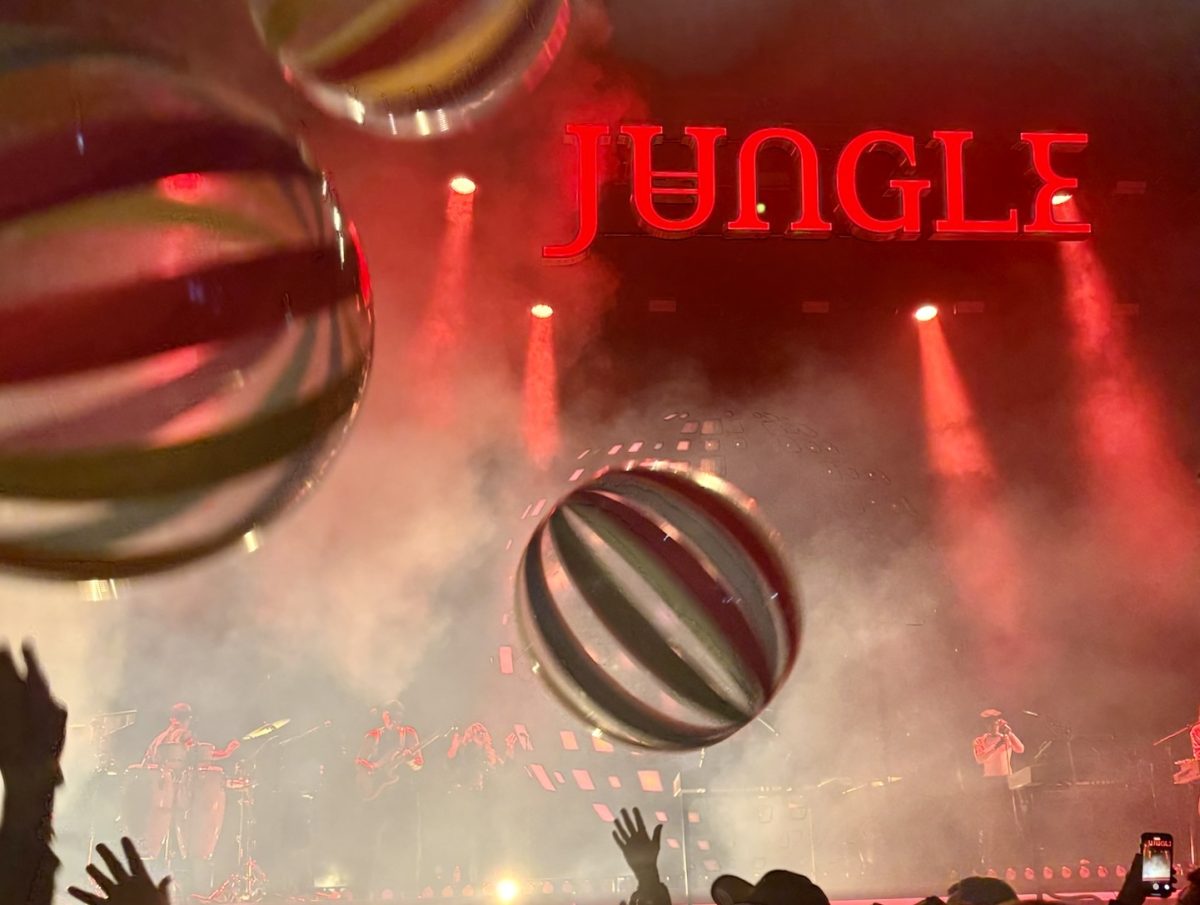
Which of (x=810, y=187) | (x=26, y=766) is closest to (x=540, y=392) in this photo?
(x=810, y=187)

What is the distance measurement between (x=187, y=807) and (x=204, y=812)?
7 cm

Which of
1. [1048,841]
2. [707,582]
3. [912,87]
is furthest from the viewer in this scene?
[912,87]

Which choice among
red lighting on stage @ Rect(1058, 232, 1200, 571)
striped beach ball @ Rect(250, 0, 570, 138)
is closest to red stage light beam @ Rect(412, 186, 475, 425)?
red lighting on stage @ Rect(1058, 232, 1200, 571)

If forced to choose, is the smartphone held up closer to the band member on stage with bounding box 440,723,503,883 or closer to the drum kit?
the band member on stage with bounding box 440,723,503,883

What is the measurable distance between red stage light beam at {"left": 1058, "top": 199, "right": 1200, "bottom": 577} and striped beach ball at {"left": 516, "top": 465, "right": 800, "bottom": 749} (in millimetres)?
3675

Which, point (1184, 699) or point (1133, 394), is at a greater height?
point (1133, 394)

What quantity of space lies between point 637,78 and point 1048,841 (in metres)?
3.91

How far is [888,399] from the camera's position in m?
4.89

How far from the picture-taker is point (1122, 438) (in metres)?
4.92

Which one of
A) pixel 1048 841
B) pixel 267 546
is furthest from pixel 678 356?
pixel 1048 841

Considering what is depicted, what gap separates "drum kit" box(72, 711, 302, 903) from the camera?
13.9 ft

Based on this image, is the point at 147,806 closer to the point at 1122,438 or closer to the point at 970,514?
the point at 970,514

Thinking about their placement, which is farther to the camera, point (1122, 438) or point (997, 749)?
point (1122, 438)

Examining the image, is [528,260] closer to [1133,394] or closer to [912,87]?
[912,87]
